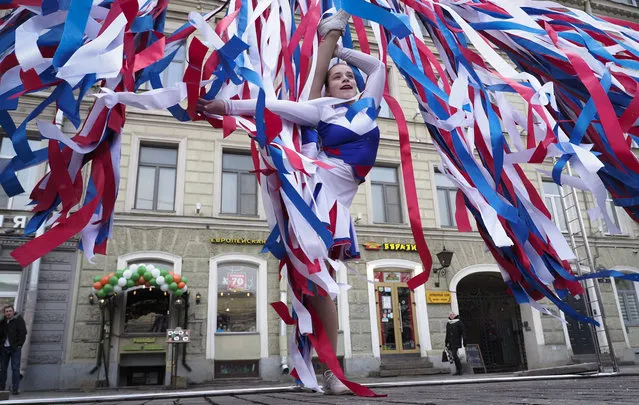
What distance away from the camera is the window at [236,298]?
1096 centimetres

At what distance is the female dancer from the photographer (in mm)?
2584

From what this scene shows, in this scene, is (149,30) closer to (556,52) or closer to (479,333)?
(556,52)

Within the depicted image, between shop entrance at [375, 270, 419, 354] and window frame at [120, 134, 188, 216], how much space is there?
5094 millimetres

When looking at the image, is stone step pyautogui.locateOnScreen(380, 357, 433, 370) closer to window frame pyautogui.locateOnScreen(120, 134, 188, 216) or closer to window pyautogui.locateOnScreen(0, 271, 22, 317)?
window frame pyautogui.locateOnScreen(120, 134, 188, 216)

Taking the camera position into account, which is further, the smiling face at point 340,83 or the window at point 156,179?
the window at point 156,179

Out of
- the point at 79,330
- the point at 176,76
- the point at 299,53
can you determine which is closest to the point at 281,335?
the point at 79,330

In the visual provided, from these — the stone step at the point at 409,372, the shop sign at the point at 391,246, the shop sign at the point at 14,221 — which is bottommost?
the stone step at the point at 409,372

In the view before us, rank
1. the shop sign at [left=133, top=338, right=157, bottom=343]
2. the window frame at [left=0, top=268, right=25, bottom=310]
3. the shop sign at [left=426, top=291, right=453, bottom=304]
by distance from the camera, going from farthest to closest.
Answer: the shop sign at [left=426, top=291, right=453, bottom=304] < the shop sign at [left=133, top=338, right=157, bottom=343] < the window frame at [left=0, top=268, right=25, bottom=310]

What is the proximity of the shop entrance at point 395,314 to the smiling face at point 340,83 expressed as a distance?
9325mm

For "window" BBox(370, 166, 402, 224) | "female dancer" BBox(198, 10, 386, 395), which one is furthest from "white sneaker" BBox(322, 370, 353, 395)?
"window" BBox(370, 166, 402, 224)

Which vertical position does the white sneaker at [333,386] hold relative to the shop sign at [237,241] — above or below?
below

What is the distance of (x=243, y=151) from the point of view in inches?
488

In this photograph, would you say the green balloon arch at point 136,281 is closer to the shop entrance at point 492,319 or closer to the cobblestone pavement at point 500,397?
the cobblestone pavement at point 500,397

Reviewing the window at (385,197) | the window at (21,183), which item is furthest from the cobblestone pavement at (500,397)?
the window at (385,197)
